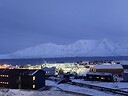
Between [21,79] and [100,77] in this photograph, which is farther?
[100,77]

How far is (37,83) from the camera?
7150cm

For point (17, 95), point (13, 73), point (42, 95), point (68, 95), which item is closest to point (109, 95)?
point (68, 95)

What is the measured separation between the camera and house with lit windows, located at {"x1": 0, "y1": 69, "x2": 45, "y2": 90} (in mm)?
70500

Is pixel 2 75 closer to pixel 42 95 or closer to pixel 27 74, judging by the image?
pixel 27 74

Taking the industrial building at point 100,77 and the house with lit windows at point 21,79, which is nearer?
the house with lit windows at point 21,79

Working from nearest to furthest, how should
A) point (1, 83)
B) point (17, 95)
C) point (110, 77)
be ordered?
point (17, 95) < point (1, 83) < point (110, 77)

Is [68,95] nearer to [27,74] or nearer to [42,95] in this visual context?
[42,95]

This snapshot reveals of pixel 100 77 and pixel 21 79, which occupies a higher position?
pixel 21 79

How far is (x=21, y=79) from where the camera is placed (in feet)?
234

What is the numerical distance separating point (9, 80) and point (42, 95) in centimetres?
2212

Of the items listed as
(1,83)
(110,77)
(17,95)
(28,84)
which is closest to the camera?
(17,95)

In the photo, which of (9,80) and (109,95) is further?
(9,80)

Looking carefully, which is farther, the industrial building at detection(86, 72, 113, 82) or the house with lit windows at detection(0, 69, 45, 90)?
the industrial building at detection(86, 72, 113, 82)

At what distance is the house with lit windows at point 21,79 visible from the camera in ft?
231
